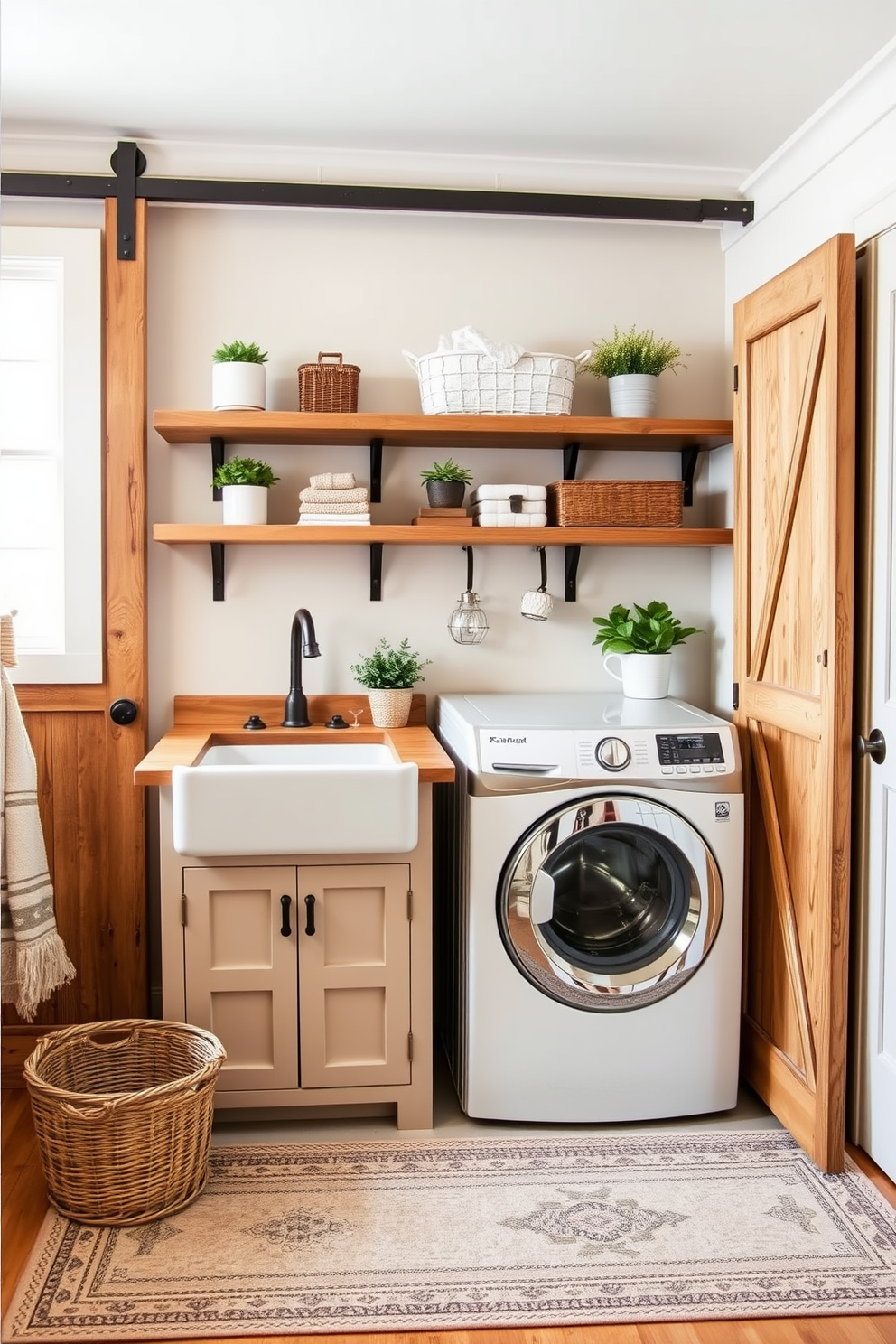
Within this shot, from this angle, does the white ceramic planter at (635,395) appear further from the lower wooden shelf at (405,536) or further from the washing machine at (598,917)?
the washing machine at (598,917)

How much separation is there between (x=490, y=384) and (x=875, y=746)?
1.31 metres

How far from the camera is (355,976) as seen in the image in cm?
262

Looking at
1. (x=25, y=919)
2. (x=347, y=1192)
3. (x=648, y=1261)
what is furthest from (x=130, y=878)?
(x=648, y=1261)

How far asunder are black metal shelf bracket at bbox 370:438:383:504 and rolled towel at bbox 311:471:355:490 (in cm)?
14

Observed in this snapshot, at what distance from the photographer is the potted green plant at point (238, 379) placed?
2.93 metres

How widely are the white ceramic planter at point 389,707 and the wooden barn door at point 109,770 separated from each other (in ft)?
2.02

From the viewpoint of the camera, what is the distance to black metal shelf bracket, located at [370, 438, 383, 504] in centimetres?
310

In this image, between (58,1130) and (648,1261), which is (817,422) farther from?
(58,1130)

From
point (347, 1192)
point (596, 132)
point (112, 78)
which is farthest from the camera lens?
point (596, 132)

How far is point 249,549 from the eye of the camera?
10.4 ft

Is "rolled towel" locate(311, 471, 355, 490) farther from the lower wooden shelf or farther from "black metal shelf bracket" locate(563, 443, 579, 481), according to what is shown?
"black metal shelf bracket" locate(563, 443, 579, 481)

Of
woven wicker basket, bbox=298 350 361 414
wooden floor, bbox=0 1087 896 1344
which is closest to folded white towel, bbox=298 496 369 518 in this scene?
woven wicker basket, bbox=298 350 361 414

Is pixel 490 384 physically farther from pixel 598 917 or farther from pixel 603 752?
pixel 598 917

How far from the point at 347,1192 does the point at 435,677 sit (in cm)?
139
